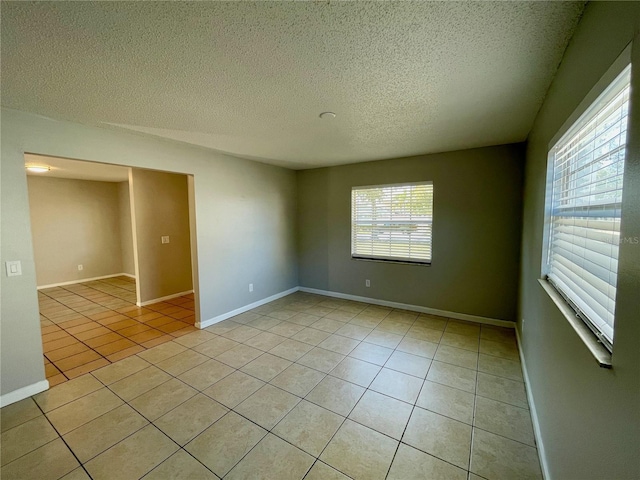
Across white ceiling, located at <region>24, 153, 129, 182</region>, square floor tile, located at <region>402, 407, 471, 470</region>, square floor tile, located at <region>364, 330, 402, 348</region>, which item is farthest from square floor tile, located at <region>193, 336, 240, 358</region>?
white ceiling, located at <region>24, 153, 129, 182</region>

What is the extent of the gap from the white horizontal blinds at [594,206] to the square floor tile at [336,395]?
5.35 ft

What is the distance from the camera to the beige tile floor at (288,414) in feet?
5.20

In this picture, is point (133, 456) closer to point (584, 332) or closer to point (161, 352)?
point (161, 352)

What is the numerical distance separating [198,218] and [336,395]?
267cm

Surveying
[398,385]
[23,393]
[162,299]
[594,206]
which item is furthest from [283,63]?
[162,299]

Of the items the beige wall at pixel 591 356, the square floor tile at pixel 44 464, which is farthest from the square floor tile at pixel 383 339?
the square floor tile at pixel 44 464

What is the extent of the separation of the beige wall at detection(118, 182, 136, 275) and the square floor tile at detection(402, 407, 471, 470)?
22.8 feet

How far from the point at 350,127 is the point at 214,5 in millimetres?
1700

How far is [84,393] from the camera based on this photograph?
227cm

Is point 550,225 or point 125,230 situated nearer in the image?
point 550,225

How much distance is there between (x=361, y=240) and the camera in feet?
15.1

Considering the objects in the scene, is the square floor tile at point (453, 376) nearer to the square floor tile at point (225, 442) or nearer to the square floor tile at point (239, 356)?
the square floor tile at point (225, 442)

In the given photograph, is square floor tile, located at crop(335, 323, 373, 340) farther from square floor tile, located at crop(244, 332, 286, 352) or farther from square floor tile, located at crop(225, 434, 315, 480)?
square floor tile, located at crop(225, 434, 315, 480)

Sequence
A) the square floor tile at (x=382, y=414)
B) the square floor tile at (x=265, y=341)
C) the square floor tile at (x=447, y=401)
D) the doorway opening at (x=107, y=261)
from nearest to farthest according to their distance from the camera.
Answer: the square floor tile at (x=382, y=414) → the square floor tile at (x=447, y=401) → the square floor tile at (x=265, y=341) → the doorway opening at (x=107, y=261)
